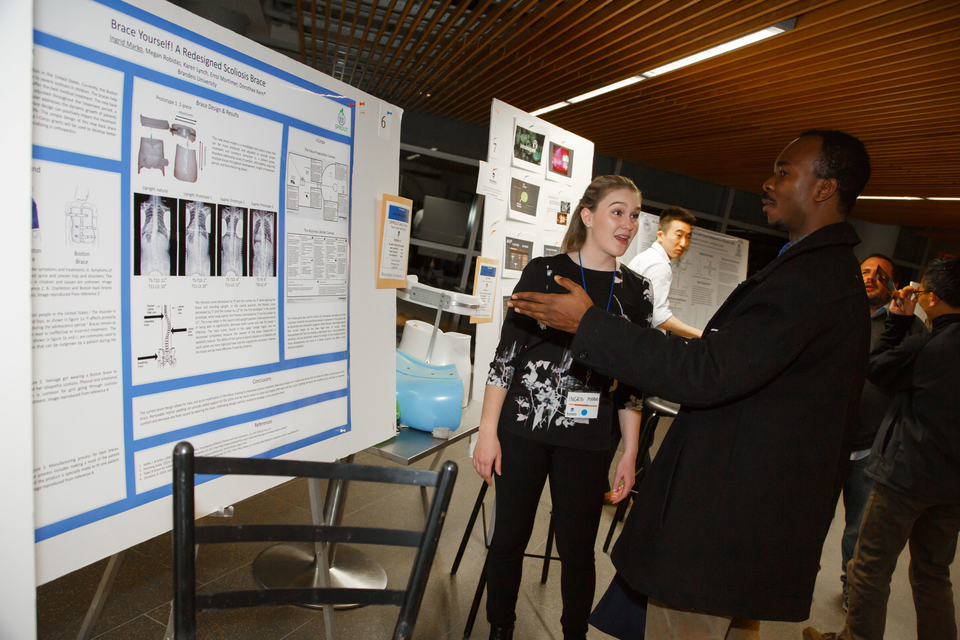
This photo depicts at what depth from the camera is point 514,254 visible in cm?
249

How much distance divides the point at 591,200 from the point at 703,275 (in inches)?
149

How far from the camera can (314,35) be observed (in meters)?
4.36

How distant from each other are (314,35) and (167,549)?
4149 millimetres

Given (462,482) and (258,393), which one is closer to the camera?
(258,393)

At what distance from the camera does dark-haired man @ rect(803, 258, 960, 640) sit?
168 centimetres

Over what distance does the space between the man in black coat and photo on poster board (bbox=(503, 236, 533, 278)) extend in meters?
1.40

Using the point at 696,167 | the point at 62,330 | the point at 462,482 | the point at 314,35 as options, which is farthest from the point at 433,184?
the point at 62,330

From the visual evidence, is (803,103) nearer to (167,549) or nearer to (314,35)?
(314,35)

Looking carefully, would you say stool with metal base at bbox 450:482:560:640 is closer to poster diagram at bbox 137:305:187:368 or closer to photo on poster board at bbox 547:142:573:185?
poster diagram at bbox 137:305:187:368

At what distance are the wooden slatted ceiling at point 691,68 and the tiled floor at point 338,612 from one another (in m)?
3.11

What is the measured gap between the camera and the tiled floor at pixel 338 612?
176 centimetres

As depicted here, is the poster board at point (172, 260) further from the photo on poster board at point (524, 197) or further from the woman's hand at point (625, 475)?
the photo on poster board at point (524, 197)

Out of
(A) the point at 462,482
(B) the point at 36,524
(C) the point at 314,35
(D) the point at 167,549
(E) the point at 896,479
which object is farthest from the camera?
(C) the point at 314,35

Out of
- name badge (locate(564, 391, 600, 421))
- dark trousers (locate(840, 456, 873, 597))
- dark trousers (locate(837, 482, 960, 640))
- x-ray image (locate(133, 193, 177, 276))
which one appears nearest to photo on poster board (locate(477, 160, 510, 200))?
name badge (locate(564, 391, 600, 421))
